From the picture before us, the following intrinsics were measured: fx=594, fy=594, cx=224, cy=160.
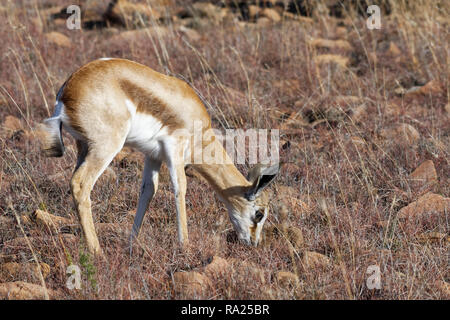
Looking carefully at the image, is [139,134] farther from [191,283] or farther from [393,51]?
[393,51]

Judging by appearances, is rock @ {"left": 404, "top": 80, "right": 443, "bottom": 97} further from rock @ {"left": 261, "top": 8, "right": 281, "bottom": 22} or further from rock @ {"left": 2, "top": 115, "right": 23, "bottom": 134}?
rock @ {"left": 2, "top": 115, "right": 23, "bottom": 134}

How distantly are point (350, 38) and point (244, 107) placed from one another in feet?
11.4

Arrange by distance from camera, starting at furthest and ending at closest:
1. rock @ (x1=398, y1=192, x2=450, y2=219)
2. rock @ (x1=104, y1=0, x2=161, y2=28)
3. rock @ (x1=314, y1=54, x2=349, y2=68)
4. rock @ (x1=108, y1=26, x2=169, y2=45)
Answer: rock @ (x1=104, y1=0, x2=161, y2=28) < rock @ (x1=108, y1=26, x2=169, y2=45) < rock @ (x1=314, y1=54, x2=349, y2=68) < rock @ (x1=398, y1=192, x2=450, y2=219)

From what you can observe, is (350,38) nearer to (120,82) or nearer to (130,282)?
(120,82)

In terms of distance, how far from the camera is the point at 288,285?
12.8 ft

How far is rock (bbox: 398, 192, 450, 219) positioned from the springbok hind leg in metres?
2.44

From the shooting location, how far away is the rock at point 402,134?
20.8 ft

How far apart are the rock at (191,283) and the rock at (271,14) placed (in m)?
7.57

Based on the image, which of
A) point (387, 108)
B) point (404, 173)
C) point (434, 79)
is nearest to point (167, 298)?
point (404, 173)

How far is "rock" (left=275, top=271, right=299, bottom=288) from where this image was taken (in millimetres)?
3867

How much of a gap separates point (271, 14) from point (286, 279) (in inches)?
304

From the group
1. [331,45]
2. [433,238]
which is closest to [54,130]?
[433,238]

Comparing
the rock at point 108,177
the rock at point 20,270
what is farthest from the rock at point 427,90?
the rock at point 20,270

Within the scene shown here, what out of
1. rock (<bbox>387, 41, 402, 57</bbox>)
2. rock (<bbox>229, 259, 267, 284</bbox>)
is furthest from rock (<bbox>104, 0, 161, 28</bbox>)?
rock (<bbox>229, 259, 267, 284</bbox>)
